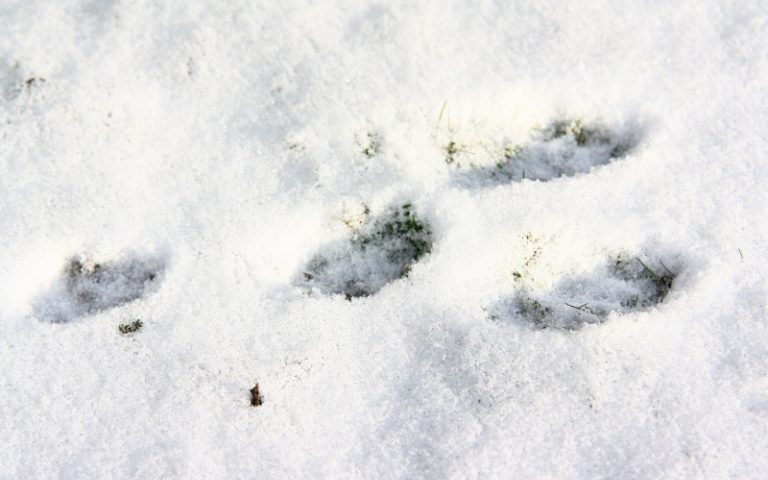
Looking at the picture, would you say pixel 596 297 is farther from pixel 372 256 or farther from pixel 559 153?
pixel 372 256

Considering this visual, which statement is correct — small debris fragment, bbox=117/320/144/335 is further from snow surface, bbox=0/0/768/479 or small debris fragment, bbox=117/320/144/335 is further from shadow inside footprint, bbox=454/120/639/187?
shadow inside footprint, bbox=454/120/639/187

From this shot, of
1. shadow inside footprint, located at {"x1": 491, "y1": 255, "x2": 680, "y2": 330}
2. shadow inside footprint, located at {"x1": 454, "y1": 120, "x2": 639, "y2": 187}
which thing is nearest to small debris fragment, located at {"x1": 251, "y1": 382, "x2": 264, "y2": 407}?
shadow inside footprint, located at {"x1": 491, "y1": 255, "x2": 680, "y2": 330}

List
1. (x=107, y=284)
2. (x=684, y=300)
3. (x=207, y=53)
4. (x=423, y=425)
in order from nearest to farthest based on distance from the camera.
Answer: (x=423, y=425) → (x=684, y=300) → (x=107, y=284) → (x=207, y=53)

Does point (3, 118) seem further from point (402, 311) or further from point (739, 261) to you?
point (739, 261)

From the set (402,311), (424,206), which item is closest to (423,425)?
(402,311)

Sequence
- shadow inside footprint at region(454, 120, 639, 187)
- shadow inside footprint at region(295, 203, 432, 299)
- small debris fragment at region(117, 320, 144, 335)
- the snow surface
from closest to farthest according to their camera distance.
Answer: the snow surface < small debris fragment at region(117, 320, 144, 335) < shadow inside footprint at region(295, 203, 432, 299) < shadow inside footprint at region(454, 120, 639, 187)

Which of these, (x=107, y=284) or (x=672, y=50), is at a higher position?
(x=672, y=50)
